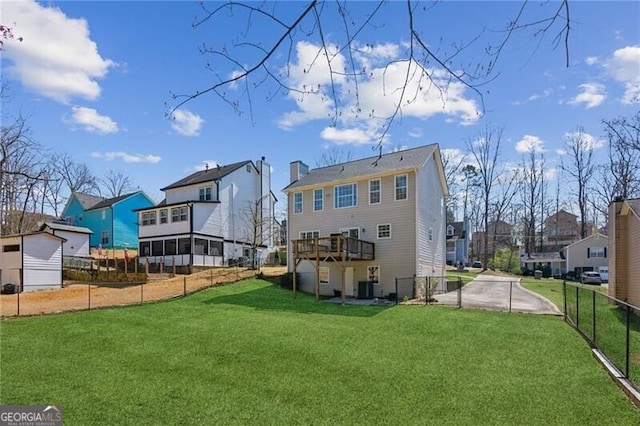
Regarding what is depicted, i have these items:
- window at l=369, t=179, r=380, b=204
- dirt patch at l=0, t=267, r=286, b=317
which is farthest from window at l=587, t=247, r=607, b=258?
dirt patch at l=0, t=267, r=286, b=317

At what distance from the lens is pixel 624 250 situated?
52.0 feet

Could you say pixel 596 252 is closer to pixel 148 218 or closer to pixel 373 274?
pixel 373 274

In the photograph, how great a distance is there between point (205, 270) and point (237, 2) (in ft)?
80.9

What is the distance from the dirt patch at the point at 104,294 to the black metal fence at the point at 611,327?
48.9ft

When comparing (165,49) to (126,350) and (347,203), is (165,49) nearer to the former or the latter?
(126,350)

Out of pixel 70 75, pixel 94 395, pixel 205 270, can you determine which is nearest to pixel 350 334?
pixel 94 395

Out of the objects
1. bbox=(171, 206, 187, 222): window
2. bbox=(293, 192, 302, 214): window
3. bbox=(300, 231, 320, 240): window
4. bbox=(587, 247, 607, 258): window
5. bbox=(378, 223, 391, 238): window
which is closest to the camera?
bbox=(378, 223, 391, 238): window

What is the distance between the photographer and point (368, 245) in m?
20.8

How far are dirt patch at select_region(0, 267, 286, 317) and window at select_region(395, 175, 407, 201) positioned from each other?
918 cm

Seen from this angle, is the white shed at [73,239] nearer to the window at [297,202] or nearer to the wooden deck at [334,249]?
the window at [297,202]

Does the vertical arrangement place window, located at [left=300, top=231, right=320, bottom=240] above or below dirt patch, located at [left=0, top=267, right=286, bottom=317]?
above

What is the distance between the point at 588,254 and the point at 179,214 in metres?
40.0

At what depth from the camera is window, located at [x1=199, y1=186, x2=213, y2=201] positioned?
2948 centimetres

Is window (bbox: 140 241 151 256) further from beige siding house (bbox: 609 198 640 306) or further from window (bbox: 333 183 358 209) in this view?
beige siding house (bbox: 609 198 640 306)
